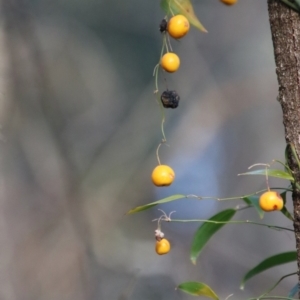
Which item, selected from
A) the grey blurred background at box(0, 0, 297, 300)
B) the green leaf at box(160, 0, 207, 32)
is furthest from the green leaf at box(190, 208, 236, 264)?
the grey blurred background at box(0, 0, 297, 300)

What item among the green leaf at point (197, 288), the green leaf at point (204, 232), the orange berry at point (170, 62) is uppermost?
the orange berry at point (170, 62)

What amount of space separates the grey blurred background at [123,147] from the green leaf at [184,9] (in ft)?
2.07

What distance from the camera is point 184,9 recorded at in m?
0.48

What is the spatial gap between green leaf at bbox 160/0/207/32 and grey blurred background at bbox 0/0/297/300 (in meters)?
0.63

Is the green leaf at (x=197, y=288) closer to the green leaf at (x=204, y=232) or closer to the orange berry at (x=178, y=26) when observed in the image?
the green leaf at (x=204, y=232)

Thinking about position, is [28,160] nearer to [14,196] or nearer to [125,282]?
[14,196]

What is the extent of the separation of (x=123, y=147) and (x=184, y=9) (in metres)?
0.68

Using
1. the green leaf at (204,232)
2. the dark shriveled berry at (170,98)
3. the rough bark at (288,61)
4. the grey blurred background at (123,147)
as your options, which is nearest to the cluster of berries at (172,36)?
the dark shriveled berry at (170,98)

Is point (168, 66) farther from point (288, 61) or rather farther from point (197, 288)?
point (197, 288)

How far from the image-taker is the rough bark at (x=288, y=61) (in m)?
0.47

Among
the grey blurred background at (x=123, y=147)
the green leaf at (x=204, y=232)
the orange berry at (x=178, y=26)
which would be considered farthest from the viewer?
the grey blurred background at (x=123, y=147)

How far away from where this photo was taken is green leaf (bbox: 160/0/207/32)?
47 cm

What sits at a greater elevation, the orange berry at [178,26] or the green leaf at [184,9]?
the green leaf at [184,9]

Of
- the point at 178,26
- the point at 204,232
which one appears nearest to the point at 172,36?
the point at 178,26
